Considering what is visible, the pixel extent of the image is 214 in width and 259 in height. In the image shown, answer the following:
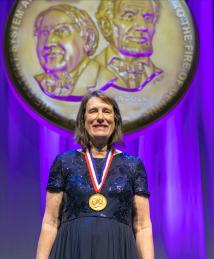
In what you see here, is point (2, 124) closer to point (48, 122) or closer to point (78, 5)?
point (48, 122)

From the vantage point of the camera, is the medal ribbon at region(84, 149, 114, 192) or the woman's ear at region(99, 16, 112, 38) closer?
the medal ribbon at region(84, 149, 114, 192)

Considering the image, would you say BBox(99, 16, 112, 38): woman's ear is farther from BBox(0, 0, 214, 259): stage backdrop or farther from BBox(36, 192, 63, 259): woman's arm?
BBox(36, 192, 63, 259): woman's arm

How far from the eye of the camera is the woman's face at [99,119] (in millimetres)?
1707

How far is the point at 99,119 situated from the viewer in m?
1.70

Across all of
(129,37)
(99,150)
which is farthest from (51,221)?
(129,37)

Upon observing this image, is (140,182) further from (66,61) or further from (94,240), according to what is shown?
(66,61)

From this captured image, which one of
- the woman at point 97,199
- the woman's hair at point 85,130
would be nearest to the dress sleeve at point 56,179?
the woman at point 97,199

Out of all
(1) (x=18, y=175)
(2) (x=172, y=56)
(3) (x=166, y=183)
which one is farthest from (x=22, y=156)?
(2) (x=172, y=56)

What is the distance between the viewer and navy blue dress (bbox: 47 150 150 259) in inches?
63.0

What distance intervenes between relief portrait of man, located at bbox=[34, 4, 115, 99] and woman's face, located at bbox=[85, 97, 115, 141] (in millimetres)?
923

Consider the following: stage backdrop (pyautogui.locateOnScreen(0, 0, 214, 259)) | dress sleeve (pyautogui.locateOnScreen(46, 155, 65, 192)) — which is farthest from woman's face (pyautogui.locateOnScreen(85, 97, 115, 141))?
stage backdrop (pyautogui.locateOnScreen(0, 0, 214, 259))

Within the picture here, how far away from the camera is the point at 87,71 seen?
105 inches

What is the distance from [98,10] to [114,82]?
1.29 feet

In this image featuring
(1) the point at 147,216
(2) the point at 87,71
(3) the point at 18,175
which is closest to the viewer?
(1) the point at 147,216
